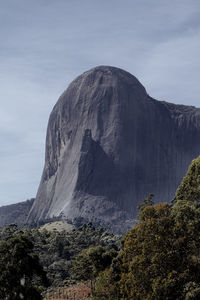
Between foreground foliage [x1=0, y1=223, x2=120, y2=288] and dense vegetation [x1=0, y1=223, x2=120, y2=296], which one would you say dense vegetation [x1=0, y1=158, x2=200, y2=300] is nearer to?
dense vegetation [x1=0, y1=223, x2=120, y2=296]

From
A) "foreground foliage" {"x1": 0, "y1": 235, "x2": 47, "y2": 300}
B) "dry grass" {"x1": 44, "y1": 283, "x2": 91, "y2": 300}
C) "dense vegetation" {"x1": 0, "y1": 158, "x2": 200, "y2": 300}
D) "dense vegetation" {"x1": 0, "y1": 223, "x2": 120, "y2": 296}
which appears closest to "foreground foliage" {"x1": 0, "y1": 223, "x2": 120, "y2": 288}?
"dense vegetation" {"x1": 0, "y1": 223, "x2": 120, "y2": 296}

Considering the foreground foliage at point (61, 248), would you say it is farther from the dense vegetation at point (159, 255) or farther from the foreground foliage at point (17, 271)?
the foreground foliage at point (17, 271)

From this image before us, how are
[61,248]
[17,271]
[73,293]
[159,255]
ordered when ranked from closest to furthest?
1. [17,271]
2. [159,255]
3. [73,293]
4. [61,248]

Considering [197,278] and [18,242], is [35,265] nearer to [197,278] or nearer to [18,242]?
[18,242]

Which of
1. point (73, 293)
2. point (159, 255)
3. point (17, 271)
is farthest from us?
point (73, 293)

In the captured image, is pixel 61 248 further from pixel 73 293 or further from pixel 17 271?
pixel 17 271

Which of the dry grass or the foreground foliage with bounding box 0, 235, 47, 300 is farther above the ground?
the foreground foliage with bounding box 0, 235, 47, 300

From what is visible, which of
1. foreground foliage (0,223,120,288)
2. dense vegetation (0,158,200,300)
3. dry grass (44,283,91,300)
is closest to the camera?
dense vegetation (0,158,200,300)

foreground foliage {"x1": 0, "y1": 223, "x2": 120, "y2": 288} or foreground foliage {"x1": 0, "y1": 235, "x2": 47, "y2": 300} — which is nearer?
foreground foliage {"x1": 0, "y1": 235, "x2": 47, "y2": 300}

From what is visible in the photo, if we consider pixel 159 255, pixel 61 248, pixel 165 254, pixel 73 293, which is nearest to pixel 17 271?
pixel 159 255
